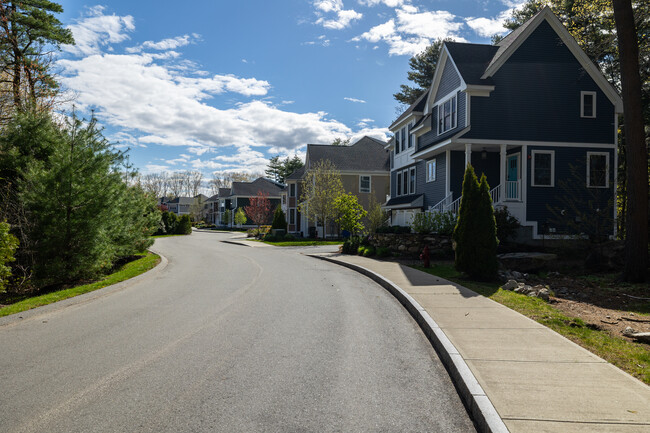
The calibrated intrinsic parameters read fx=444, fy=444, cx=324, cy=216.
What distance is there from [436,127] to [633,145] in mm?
12922

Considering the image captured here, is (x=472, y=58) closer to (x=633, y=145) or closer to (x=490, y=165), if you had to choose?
(x=490, y=165)

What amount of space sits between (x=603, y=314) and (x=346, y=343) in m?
5.28

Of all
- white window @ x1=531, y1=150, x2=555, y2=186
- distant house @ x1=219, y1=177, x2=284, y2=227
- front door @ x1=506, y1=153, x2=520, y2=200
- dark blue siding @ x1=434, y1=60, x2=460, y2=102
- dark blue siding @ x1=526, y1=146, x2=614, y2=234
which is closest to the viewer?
dark blue siding @ x1=526, y1=146, x2=614, y2=234

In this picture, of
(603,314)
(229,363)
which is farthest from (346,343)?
(603,314)

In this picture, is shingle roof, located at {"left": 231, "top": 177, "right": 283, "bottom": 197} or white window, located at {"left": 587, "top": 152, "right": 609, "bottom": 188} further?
shingle roof, located at {"left": 231, "top": 177, "right": 283, "bottom": 197}

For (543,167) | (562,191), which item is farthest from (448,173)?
(562,191)

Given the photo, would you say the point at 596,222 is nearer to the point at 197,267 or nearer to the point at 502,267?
the point at 502,267

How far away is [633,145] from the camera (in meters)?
12.1

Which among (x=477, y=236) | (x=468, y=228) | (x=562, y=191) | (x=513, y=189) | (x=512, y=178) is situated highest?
(x=512, y=178)

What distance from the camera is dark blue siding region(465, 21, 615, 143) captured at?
2086 cm

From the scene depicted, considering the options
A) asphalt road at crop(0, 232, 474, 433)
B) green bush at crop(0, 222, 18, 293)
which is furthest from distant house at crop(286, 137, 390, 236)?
asphalt road at crop(0, 232, 474, 433)

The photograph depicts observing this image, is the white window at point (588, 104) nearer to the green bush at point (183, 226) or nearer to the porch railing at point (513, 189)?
the porch railing at point (513, 189)

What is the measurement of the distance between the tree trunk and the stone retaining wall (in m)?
7.42

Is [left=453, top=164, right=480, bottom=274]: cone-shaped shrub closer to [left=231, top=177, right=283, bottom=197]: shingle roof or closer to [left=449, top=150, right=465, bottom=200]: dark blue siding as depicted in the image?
[left=449, top=150, right=465, bottom=200]: dark blue siding
